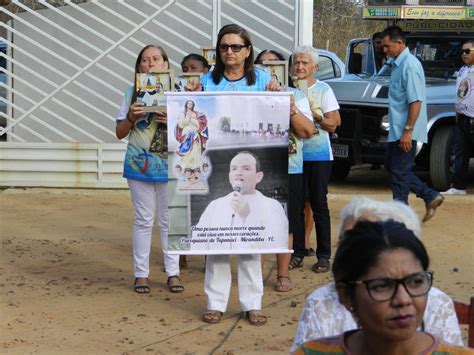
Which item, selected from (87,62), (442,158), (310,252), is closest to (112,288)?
(310,252)

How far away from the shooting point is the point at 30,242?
9.40m

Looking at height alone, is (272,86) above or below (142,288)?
above

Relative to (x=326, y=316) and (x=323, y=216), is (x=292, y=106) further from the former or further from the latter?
(x=326, y=316)

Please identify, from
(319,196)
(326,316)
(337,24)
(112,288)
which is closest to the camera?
(326,316)

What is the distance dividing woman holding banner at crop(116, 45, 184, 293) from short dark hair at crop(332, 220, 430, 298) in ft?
Result: 14.8

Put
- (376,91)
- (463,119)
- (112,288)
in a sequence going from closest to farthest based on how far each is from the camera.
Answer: (112,288), (463,119), (376,91)

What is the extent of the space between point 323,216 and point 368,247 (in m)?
5.75

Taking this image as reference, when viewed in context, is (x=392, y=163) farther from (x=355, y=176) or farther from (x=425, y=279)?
(x=425, y=279)

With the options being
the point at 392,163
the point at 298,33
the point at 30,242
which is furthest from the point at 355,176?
the point at 30,242

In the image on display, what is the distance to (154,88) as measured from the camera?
22.3ft

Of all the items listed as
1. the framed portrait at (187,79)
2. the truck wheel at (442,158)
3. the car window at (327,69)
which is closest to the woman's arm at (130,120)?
the framed portrait at (187,79)

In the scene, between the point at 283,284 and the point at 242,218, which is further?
the point at 283,284

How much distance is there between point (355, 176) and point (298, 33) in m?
3.11

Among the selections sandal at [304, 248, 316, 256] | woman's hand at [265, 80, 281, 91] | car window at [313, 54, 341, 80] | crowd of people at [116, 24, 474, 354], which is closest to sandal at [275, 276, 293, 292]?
crowd of people at [116, 24, 474, 354]
